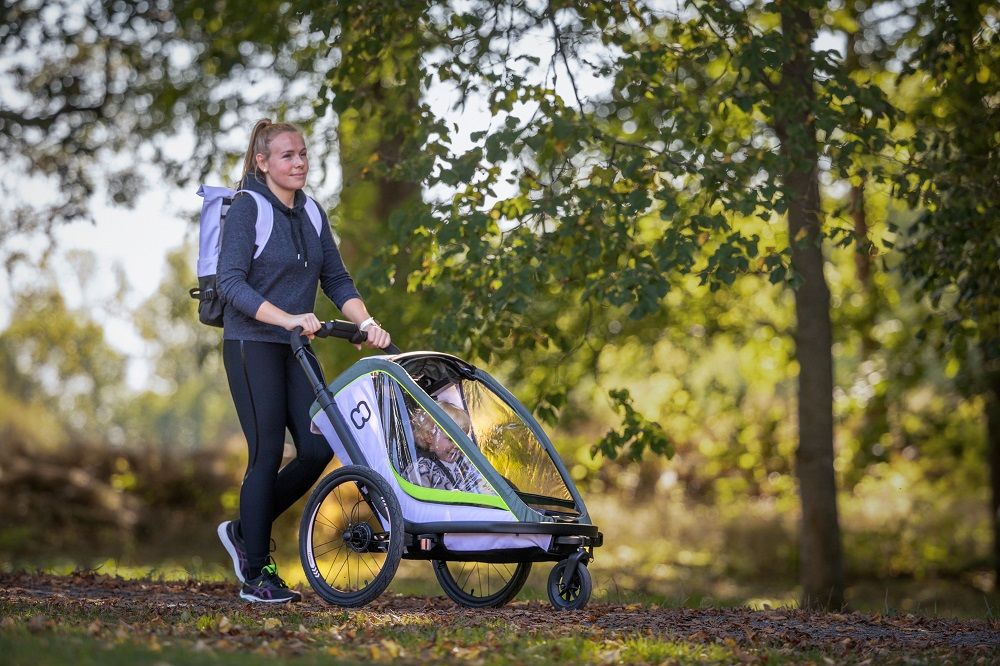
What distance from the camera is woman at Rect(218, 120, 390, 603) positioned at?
5.50 metres

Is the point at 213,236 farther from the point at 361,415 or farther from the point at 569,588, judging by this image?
the point at 569,588

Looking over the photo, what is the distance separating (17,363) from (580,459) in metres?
27.9

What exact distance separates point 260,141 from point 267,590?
2173 millimetres

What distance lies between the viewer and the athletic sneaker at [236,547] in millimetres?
5656

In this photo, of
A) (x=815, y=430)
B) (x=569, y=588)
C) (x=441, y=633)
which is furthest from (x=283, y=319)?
(x=815, y=430)

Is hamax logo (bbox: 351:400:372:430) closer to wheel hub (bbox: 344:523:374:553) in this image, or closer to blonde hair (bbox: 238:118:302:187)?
wheel hub (bbox: 344:523:374:553)

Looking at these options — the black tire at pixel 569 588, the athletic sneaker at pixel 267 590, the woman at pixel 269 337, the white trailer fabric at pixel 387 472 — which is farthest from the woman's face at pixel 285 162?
the black tire at pixel 569 588

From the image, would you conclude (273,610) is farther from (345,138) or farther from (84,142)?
(84,142)

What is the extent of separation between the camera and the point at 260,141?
5.74 m

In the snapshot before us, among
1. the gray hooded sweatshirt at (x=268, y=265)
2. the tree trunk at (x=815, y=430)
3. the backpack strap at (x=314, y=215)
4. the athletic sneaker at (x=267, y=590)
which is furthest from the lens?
the tree trunk at (x=815, y=430)

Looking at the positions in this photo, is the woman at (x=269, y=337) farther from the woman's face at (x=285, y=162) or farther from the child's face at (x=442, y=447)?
the child's face at (x=442, y=447)

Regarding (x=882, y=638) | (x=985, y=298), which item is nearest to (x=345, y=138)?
(x=985, y=298)

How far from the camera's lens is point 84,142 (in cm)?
1227

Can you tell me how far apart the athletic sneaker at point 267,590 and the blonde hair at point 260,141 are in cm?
190
